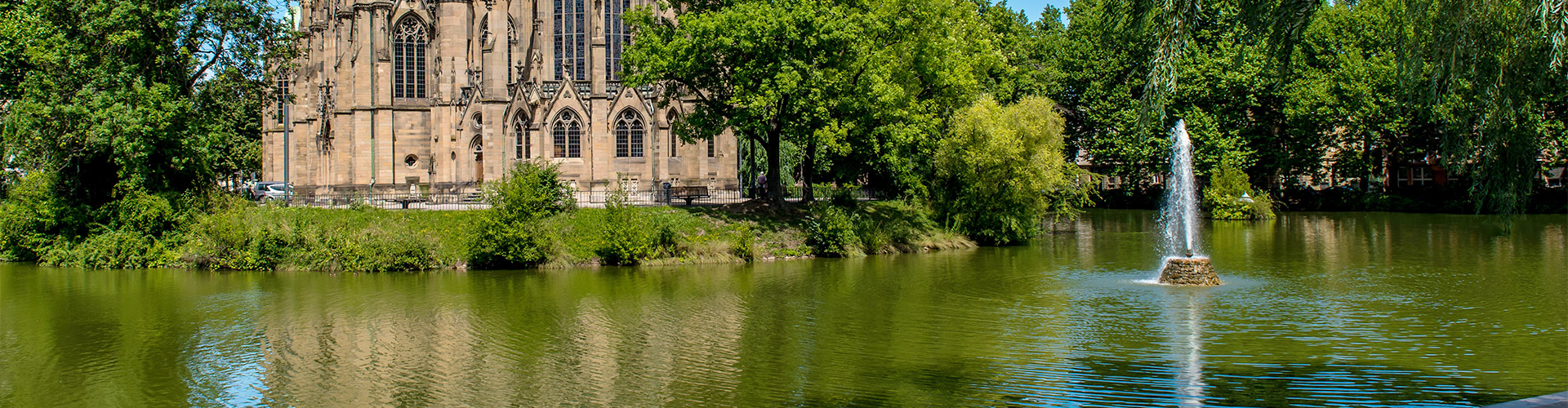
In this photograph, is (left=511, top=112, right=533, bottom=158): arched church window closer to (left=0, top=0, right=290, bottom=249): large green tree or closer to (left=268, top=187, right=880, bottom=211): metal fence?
(left=268, top=187, right=880, bottom=211): metal fence

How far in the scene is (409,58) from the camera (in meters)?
52.8

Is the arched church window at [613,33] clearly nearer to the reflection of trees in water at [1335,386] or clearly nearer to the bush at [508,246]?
the bush at [508,246]

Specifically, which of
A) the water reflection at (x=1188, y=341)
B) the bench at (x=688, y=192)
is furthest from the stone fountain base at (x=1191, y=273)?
the bench at (x=688, y=192)

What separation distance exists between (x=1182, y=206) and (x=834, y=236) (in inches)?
452

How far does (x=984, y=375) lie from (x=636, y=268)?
16668mm

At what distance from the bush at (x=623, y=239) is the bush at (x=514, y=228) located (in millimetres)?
1555

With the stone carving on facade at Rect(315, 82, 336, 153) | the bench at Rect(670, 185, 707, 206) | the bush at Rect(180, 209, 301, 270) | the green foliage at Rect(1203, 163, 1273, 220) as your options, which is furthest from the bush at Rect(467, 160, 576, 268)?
the green foliage at Rect(1203, 163, 1273, 220)

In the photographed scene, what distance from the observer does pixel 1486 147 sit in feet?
35.8

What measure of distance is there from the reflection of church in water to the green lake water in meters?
21.5

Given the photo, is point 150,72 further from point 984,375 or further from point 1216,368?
point 1216,368

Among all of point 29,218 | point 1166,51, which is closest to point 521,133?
point 29,218

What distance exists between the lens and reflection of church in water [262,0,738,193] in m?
49.2

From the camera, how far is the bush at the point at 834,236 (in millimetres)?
32000

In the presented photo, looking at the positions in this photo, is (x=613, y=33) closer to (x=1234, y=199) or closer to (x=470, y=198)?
(x=470, y=198)
